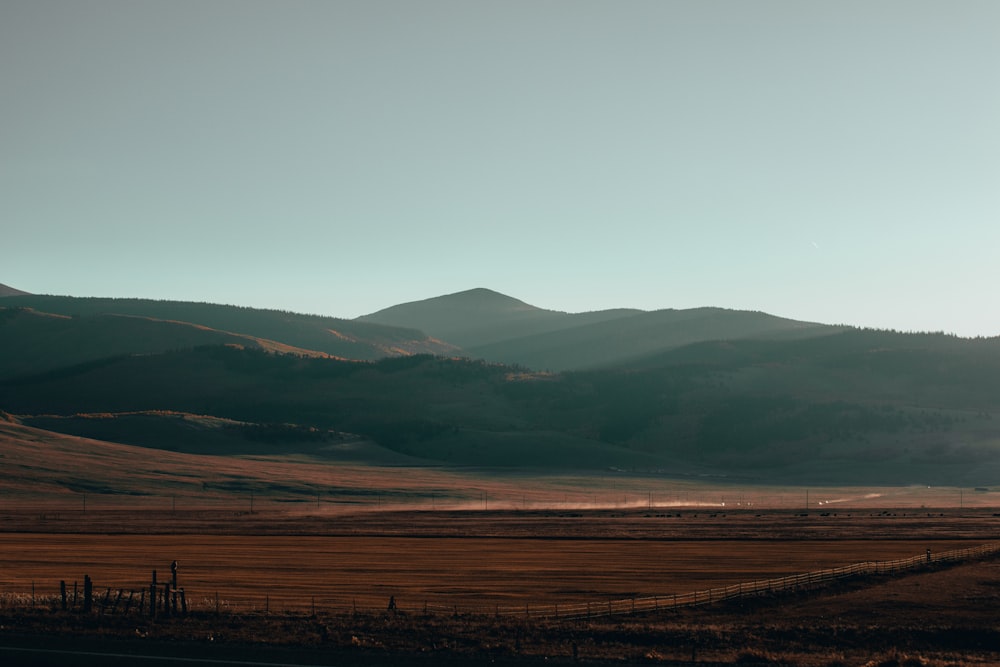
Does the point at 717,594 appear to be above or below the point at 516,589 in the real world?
above

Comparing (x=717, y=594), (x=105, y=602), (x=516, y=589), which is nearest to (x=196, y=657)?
(x=105, y=602)

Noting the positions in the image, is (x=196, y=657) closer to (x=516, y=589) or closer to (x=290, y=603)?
(x=290, y=603)

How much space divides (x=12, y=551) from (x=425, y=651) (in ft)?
205

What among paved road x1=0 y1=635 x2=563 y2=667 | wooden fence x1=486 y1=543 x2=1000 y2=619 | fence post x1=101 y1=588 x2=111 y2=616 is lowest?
fence post x1=101 y1=588 x2=111 y2=616

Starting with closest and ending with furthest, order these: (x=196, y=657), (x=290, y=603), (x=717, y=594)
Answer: (x=196, y=657), (x=290, y=603), (x=717, y=594)

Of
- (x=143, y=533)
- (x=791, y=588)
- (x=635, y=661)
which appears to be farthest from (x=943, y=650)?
(x=143, y=533)

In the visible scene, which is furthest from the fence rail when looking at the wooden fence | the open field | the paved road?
the paved road

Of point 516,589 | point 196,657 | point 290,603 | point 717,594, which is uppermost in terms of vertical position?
point 717,594

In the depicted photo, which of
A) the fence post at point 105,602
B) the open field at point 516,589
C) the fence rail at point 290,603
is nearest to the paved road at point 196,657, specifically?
the open field at point 516,589

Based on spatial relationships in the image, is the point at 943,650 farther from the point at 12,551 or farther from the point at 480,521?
the point at 480,521

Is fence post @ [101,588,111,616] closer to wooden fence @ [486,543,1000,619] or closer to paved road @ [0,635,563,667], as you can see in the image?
paved road @ [0,635,563,667]

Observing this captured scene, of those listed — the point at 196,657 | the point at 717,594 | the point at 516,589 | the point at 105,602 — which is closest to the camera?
the point at 196,657

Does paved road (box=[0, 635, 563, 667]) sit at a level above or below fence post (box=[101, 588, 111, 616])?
above

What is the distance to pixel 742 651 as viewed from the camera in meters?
47.3
